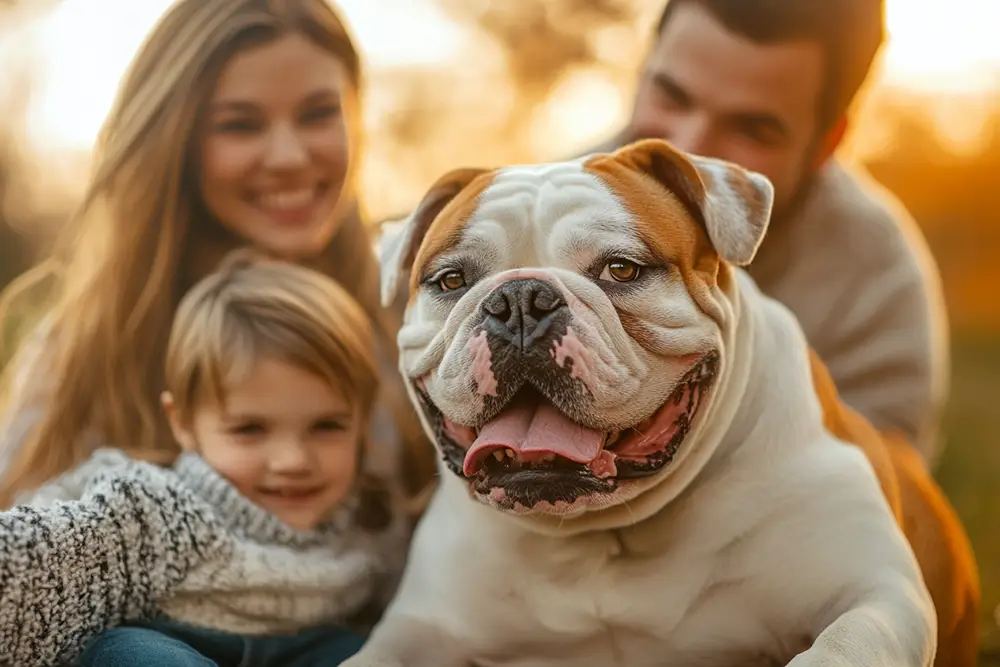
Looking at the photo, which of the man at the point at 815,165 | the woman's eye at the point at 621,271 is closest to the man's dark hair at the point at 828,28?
the man at the point at 815,165

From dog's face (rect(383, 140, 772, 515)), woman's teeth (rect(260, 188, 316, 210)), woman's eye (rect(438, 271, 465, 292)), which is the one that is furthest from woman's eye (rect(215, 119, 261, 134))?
woman's eye (rect(438, 271, 465, 292))

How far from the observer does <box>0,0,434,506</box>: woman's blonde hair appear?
3076 mm

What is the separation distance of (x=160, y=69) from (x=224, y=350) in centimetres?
119

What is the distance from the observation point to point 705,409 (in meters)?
2.05

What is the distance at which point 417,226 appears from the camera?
2.31 metres

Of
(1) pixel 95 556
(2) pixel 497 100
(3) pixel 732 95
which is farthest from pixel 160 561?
(2) pixel 497 100

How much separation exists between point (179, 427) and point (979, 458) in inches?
171

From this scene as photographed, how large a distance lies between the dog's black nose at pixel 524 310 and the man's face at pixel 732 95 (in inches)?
55.4

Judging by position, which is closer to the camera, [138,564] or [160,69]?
[138,564]

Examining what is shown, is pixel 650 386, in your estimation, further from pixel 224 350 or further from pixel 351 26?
pixel 351 26

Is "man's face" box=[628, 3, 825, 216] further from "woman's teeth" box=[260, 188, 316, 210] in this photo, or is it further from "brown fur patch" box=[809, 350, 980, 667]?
"woman's teeth" box=[260, 188, 316, 210]

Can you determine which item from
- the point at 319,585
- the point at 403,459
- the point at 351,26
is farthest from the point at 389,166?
the point at 319,585

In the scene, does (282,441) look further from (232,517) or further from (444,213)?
(444,213)

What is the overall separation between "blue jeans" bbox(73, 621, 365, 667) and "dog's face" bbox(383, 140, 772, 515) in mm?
602
